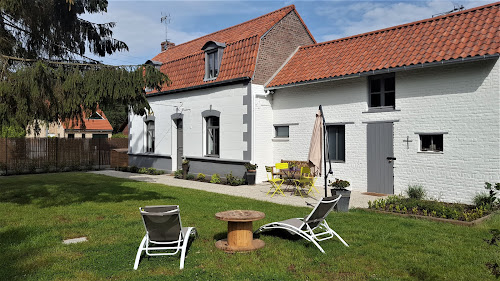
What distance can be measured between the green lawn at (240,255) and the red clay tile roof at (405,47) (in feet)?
15.2

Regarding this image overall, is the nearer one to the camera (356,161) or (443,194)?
(443,194)

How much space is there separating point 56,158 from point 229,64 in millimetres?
12089

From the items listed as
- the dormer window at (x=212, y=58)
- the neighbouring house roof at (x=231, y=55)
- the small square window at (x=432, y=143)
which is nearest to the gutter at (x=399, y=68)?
the neighbouring house roof at (x=231, y=55)

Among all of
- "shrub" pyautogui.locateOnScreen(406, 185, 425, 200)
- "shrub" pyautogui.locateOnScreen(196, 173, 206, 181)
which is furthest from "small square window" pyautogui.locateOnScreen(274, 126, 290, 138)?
"shrub" pyautogui.locateOnScreen(406, 185, 425, 200)

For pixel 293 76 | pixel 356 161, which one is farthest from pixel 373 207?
pixel 293 76

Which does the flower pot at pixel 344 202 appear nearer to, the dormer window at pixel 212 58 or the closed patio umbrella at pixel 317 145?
the closed patio umbrella at pixel 317 145

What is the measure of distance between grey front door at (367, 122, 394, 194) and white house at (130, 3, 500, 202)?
3 cm

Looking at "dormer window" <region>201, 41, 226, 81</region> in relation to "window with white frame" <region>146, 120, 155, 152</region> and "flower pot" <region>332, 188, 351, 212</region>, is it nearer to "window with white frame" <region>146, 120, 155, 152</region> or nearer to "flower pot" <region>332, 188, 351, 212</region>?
"window with white frame" <region>146, 120, 155, 152</region>

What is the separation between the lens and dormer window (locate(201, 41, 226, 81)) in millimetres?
15543

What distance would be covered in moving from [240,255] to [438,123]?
24.2 feet

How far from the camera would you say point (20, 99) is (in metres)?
7.25

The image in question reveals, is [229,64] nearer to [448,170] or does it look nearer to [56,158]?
[448,170]

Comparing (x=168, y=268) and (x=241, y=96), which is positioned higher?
(x=241, y=96)

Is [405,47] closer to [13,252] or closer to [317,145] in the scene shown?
[317,145]
